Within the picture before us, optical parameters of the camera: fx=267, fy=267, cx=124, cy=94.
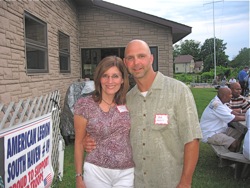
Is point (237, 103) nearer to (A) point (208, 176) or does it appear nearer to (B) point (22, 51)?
(A) point (208, 176)

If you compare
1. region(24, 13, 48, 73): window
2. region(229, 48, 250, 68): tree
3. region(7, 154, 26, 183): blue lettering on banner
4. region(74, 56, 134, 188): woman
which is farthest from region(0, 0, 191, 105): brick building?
region(229, 48, 250, 68): tree

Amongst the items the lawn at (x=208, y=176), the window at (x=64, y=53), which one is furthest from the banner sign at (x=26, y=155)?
the window at (x=64, y=53)

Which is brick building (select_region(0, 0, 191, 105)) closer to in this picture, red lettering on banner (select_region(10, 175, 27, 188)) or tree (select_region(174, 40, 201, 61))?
red lettering on banner (select_region(10, 175, 27, 188))

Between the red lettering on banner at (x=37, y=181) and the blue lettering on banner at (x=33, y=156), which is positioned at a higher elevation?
the blue lettering on banner at (x=33, y=156)

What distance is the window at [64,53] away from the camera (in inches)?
324

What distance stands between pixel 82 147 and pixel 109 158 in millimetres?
300

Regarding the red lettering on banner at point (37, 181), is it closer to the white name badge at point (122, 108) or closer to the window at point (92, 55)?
the white name badge at point (122, 108)

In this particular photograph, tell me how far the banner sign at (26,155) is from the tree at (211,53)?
82.7 metres

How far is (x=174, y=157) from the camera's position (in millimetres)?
2252

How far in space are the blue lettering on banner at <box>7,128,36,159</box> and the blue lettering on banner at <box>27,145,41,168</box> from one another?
83 mm

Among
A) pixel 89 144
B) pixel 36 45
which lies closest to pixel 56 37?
pixel 36 45

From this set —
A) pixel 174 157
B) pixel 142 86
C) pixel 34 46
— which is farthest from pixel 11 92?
pixel 174 157

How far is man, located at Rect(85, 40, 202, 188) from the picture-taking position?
7.02ft

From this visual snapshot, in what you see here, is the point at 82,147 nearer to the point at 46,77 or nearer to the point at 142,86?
the point at 142,86
